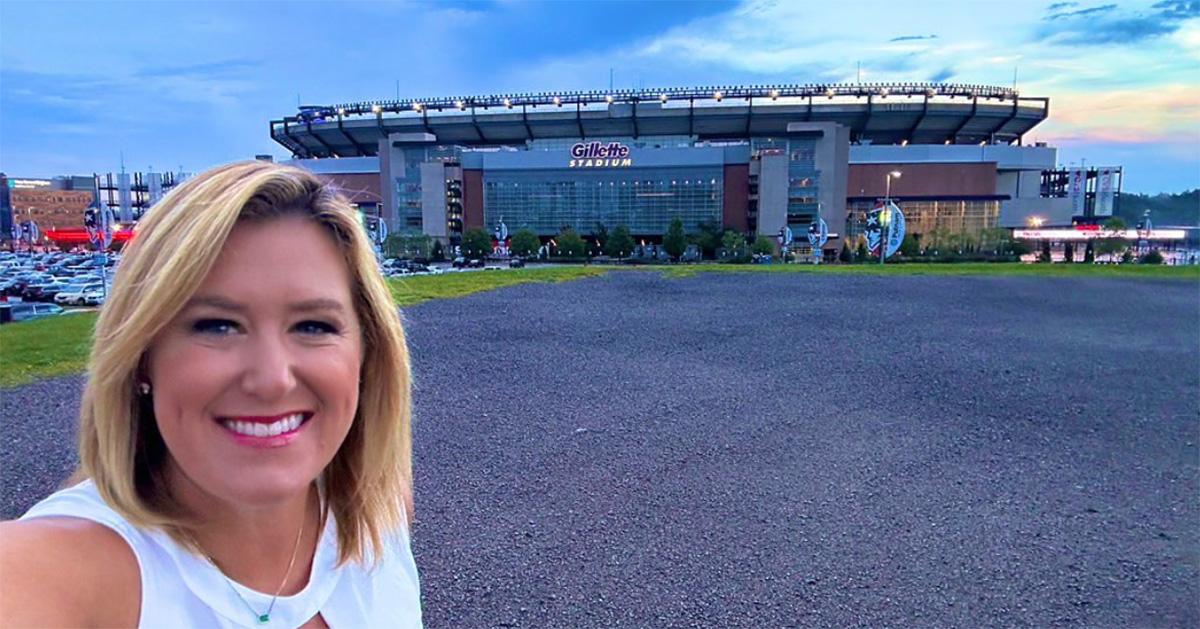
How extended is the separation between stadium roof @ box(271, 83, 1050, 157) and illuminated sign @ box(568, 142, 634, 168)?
8.29 meters

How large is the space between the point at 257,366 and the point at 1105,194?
125799mm

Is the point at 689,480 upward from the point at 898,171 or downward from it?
downward

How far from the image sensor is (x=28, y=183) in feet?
368

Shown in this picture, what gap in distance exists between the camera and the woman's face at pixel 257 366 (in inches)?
44.6

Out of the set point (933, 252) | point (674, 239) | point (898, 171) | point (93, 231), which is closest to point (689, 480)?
point (93, 231)

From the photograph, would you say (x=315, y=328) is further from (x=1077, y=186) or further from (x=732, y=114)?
(x=1077, y=186)

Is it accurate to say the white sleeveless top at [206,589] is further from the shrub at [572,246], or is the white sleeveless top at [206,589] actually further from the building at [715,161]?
the building at [715,161]

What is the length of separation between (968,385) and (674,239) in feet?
223

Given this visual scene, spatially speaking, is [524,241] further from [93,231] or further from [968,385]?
[968,385]

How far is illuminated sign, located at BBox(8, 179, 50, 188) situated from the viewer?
108488 millimetres

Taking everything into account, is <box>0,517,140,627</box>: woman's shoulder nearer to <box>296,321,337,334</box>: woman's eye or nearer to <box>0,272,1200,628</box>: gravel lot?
<box>296,321,337,334</box>: woman's eye

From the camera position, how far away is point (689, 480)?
493 centimetres

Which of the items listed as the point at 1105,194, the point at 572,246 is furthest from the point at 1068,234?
the point at 572,246

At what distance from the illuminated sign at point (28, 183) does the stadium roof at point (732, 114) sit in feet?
192
